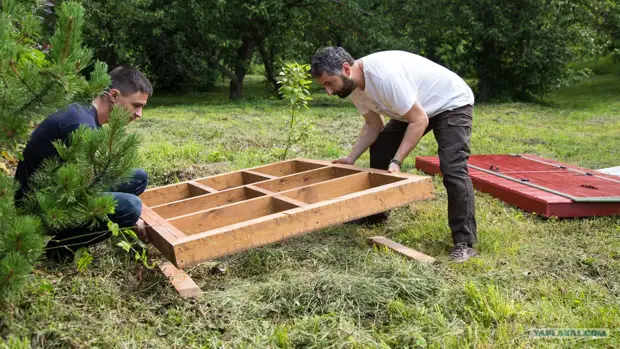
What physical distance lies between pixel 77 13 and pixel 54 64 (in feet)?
0.72

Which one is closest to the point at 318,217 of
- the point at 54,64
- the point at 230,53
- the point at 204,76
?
the point at 54,64

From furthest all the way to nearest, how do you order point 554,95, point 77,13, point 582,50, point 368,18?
point 554,95 < point 368,18 < point 582,50 < point 77,13

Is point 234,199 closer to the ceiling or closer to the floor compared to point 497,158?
closer to the ceiling

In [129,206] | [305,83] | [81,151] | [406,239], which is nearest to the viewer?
[81,151]

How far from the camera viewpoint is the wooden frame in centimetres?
298

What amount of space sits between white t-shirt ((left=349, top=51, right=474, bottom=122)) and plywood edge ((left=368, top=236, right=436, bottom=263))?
2.93ft

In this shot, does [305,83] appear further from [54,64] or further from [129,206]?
[54,64]

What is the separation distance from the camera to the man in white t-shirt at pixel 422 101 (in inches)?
146

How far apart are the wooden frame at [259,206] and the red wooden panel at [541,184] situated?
1.51 metres

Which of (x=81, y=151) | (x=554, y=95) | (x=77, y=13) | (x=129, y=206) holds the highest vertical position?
(x=77, y=13)

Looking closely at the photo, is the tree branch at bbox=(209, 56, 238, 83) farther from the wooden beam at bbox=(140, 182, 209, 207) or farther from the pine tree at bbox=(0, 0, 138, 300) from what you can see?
the pine tree at bbox=(0, 0, 138, 300)

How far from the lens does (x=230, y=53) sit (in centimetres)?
1845

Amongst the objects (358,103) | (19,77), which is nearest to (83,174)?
(19,77)

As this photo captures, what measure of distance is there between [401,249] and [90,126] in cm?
215
